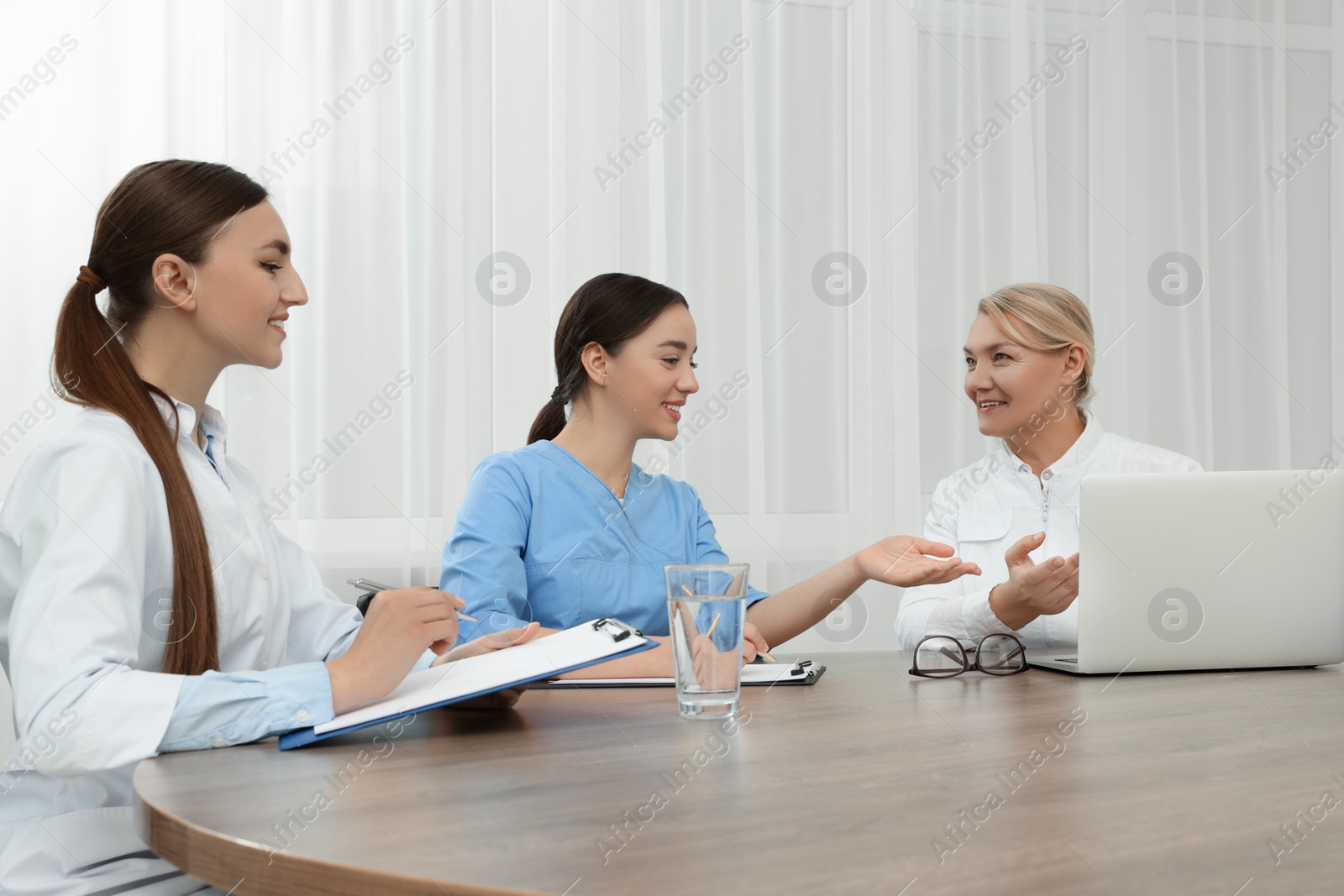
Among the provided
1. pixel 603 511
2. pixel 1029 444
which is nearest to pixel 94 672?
pixel 603 511

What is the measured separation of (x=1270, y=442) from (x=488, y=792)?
341cm

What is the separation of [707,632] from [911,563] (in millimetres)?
552

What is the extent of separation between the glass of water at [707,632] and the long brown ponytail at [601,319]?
107 centimetres

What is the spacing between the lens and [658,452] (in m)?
2.91

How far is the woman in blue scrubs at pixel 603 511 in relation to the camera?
173 cm

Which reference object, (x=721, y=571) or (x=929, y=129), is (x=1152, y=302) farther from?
(x=721, y=571)

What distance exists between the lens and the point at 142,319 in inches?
49.7

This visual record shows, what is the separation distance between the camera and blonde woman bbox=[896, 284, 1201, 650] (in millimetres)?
2100

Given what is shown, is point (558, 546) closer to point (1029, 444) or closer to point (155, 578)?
point (155, 578)

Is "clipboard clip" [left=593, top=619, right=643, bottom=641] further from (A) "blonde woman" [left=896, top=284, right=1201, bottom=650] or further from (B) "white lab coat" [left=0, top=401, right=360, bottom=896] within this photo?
(A) "blonde woman" [left=896, top=284, right=1201, bottom=650]

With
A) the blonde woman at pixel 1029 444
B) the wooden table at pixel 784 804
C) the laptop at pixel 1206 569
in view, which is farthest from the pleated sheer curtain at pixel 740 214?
the wooden table at pixel 784 804

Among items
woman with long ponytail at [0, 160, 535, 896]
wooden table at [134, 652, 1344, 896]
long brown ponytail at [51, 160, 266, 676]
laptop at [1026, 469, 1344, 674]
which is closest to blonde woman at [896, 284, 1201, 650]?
laptop at [1026, 469, 1344, 674]

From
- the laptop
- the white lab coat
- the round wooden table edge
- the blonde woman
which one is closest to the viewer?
the round wooden table edge

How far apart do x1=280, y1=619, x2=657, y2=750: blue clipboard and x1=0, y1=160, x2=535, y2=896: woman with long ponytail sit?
3 centimetres
